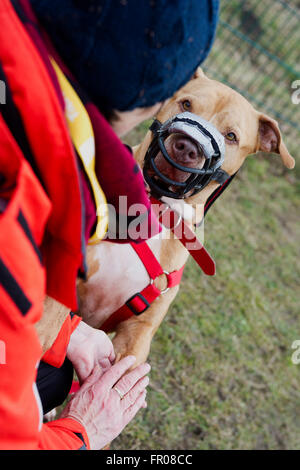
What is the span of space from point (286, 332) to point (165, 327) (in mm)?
1577

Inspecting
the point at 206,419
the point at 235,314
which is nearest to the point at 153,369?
the point at 206,419

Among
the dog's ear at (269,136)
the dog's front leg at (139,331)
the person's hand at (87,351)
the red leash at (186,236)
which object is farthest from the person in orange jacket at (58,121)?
the dog's ear at (269,136)

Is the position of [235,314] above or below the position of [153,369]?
below

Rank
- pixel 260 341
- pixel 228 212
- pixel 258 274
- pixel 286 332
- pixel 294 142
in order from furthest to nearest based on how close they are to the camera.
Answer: pixel 294 142 → pixel 228 212 → pixel 258 274 → pixel 286 332 → pixel 260 341

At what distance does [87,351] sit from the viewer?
6.48 ft

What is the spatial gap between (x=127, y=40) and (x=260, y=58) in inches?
314

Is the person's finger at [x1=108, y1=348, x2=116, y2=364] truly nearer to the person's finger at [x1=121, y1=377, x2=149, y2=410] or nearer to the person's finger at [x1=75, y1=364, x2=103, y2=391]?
the person's finger at [x1=75, y1=364, x2=103, y2=391]

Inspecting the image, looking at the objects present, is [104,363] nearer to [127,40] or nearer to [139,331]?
[139,331]

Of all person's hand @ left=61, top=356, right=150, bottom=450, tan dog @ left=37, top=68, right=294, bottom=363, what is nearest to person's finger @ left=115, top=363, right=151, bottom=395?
person's hand @ left=61, top=356, right=150, bottom=450

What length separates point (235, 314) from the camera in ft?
14.0

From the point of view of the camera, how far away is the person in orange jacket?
86 centimetres

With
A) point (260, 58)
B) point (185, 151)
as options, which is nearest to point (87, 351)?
point (185, 151)

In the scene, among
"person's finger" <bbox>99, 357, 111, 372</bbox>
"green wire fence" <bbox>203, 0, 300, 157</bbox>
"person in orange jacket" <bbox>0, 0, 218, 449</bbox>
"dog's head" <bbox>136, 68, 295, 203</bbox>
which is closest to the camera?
"person in orange jacket" <bbox>0, 0, 218, 449</bbox>

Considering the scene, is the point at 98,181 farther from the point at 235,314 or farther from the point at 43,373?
the point at 235,314
